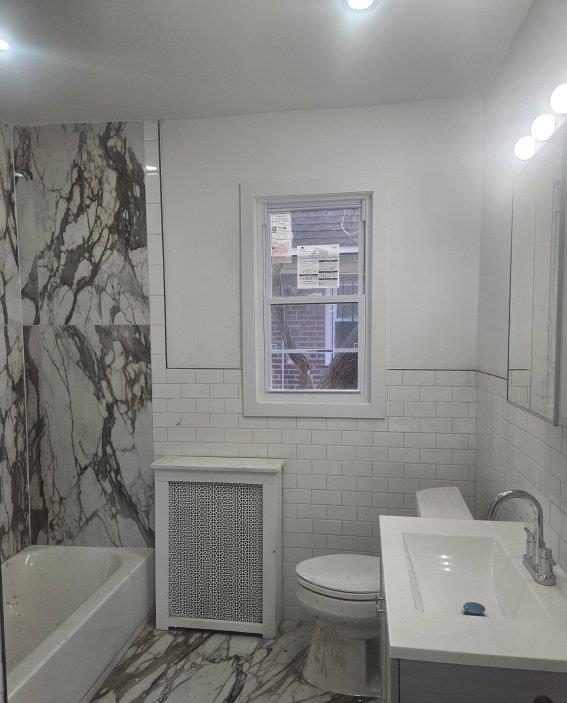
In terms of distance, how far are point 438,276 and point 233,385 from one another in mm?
1230

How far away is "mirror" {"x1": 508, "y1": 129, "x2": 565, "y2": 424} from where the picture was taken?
4.37 feet

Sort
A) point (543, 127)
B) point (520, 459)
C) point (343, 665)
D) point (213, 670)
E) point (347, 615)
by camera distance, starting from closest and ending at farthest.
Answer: point (543, 127)
point (520, 459)
point (347, 615)
point (343, 665)
point (213, 670)

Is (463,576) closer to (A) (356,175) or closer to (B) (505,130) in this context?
(B) (505,130)

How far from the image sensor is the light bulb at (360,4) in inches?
64.3

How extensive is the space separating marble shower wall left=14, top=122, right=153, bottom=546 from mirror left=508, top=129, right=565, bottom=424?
1.86 meters

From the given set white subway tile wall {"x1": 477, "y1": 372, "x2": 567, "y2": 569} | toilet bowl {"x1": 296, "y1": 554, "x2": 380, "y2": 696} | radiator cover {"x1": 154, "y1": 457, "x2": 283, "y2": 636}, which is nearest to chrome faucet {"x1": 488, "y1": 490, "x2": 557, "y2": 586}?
white subway tile wall {"x1": 477, "y1": 372, "x2": 567, "y2": 569}

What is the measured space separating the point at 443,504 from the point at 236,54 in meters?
2.12

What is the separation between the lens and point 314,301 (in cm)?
255

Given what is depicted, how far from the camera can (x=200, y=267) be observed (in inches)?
101

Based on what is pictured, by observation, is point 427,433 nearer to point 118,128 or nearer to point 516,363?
point 516,363

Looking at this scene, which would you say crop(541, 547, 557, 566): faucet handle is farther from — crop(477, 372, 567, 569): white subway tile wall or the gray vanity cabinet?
the gray vanity cabinet

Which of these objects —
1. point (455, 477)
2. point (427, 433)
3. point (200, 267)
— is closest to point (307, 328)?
point (200, 267)

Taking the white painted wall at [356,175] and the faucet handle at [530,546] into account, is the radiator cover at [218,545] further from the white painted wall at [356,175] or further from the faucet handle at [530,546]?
the faucet handle at [530,546]

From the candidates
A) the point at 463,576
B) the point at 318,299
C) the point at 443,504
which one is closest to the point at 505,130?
the point at 318,299
